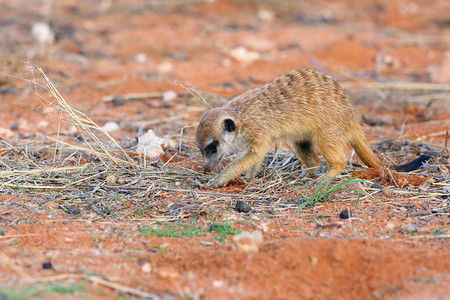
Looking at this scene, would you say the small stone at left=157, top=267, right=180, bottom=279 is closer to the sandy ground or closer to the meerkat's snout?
the sandy ground

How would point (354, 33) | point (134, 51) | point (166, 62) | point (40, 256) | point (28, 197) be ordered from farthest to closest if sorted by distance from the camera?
point (354, 33), point (134, 51), point (166, 62), point (28, 197), point (40, 256)

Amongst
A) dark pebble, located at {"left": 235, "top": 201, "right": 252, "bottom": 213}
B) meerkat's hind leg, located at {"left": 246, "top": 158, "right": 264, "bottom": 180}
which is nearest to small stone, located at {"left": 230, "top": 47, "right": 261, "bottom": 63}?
meerkat's hind leg, located at {"left": 246, "top": 158, "right": 264, "bottom": 180}

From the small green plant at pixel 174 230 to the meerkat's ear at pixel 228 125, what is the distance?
132 centimetres

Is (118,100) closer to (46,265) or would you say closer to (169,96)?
(169,96)

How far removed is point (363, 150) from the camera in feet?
16.2

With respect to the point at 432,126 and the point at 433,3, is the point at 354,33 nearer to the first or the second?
the point at 433,3

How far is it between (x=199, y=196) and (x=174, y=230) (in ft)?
2.48

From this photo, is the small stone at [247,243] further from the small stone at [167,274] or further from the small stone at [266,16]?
the small stone at [266,16]

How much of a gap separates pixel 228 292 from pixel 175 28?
1053 centimetres

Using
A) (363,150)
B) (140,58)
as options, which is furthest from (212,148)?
(140,58)

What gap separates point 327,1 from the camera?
15.1m

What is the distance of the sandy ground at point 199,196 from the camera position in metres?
2.83

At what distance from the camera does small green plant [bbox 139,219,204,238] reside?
347 centimetres

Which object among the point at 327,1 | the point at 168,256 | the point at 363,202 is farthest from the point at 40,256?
the point at 327,1
